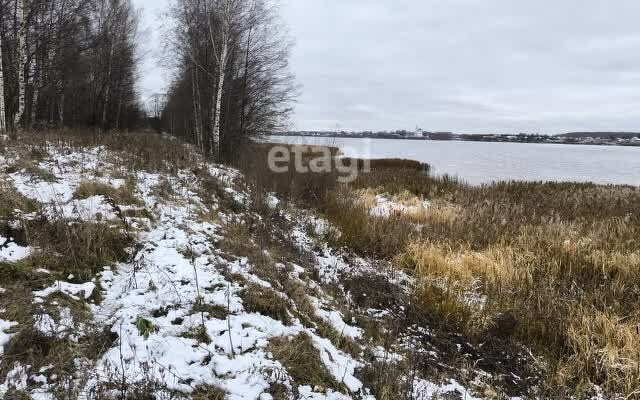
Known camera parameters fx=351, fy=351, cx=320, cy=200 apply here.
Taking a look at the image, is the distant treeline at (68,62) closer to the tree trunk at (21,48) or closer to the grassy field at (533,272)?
the tree trunk at (21,48)

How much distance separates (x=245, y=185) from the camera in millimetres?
9953

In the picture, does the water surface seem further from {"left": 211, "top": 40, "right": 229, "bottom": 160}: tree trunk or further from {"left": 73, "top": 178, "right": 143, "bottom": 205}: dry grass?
{"left": 73, "top": 178, "right": 143, "bottom": 205}: dry grass

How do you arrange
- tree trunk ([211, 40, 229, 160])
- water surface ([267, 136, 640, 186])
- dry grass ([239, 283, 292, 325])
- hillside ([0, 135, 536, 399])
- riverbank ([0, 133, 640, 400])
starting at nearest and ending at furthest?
A: 1. hillside ([0, 135, 536, 399])
2. riverbank ([0, 133, 640, 400])
3. dry grass ([239, 283, 292, 325])
4. tree trunk ([211, 40, 229, 160])
5. water surface ([267, 136, 640, 186])

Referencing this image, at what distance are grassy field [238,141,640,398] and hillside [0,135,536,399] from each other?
49cm

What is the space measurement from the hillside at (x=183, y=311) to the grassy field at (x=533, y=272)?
1.59 ft

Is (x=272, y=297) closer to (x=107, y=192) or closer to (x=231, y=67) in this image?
(x=107, y=192)

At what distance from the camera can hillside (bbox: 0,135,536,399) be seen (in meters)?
2.30

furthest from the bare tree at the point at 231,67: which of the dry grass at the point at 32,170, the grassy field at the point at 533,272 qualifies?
the dry grass at the point at 32,170

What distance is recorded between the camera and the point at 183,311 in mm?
2988

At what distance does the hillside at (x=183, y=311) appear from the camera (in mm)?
2303

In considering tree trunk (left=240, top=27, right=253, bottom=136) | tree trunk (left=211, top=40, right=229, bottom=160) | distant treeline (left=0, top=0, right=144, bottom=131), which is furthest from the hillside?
tree trunk (left=240, top=27, right=253, bottom=136)

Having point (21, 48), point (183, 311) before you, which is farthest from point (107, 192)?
point (21, 48)

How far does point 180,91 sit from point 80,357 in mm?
24137

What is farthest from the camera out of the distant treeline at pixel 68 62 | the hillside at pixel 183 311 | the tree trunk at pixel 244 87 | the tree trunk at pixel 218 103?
the tree trunk at pixel 244 87
